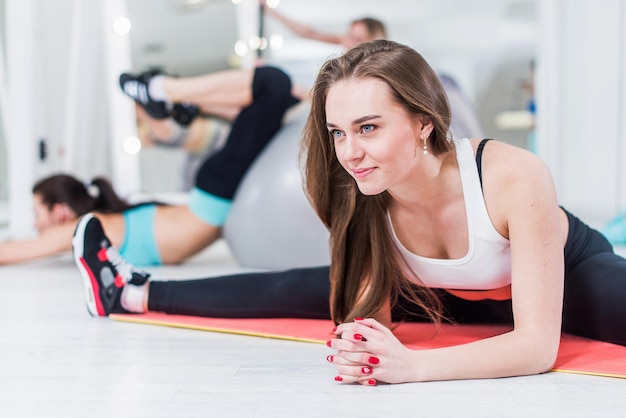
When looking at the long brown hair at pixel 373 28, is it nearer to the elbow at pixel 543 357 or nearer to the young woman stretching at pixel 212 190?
the young woman stretching at pixel 212 190

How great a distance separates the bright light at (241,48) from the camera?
5.48m

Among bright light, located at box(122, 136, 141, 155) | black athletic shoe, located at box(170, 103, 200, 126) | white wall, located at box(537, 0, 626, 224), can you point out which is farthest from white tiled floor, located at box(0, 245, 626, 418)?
white wall, located at box(537, 0, 626, 224)

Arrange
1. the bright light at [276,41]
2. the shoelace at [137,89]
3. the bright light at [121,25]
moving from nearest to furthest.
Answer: the shoelace at [137,89], the bright light at [121,25], the bright light at [276,41]

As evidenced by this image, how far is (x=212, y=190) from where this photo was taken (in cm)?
309

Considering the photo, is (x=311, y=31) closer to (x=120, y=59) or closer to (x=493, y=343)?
(x=120, y=59)

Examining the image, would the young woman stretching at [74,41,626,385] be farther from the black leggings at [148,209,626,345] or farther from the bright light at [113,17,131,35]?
the bright light at [113,17,131,35]

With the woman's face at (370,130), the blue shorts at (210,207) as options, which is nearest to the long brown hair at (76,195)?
the blue shorts at (210,207)

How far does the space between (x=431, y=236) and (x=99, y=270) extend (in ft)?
3.20

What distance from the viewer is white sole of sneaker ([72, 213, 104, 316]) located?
206cm

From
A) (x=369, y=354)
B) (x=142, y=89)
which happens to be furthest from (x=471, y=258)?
(x=142, y=89)

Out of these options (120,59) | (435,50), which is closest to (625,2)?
(435,50)

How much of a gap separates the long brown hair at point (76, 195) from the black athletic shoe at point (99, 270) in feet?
4.02

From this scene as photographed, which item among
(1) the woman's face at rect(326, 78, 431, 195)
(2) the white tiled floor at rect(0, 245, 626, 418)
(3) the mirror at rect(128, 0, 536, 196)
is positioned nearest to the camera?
(2) the white tiled floor at rect(0, 245, 626, 418)

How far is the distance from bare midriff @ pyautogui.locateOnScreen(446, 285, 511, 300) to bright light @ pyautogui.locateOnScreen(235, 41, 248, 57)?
402cm
